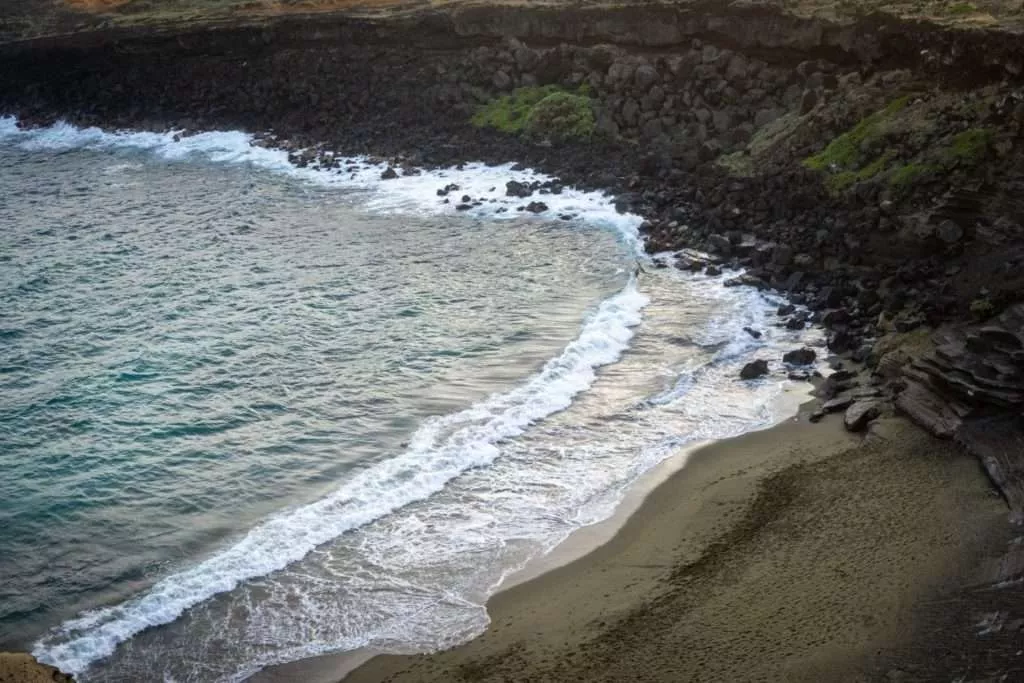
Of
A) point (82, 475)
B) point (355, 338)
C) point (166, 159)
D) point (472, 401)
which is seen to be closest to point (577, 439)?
point (472, 401)

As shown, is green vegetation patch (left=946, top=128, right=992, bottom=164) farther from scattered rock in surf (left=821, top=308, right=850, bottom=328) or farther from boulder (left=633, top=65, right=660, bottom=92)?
boulder (left=633, top=65, right=660, bottom=92)

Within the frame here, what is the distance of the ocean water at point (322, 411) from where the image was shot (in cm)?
1972

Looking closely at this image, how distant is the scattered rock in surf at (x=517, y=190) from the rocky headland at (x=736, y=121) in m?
0.16

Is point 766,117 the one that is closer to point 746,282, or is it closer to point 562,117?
point 562,117

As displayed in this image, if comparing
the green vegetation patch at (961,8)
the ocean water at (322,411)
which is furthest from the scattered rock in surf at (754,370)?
the green vegetation patch at (961,8)

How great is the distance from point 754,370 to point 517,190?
66.6 feet

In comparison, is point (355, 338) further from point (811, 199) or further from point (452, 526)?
point (811, 199)

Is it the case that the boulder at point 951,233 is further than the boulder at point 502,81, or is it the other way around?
the boulder at point 502,81

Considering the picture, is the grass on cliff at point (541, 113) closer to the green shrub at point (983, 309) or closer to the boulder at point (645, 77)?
the boulder at point (645, 77)

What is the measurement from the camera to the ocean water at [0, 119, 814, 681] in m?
19.7

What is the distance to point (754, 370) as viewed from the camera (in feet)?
89.7

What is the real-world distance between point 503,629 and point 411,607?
1856 millimetres

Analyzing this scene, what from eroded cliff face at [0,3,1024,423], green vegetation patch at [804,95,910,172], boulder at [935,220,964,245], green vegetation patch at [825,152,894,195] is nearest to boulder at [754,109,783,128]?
eroded cliff face at [0,3,1024,423]

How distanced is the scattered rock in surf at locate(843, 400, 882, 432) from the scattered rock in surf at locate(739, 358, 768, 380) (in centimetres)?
327
